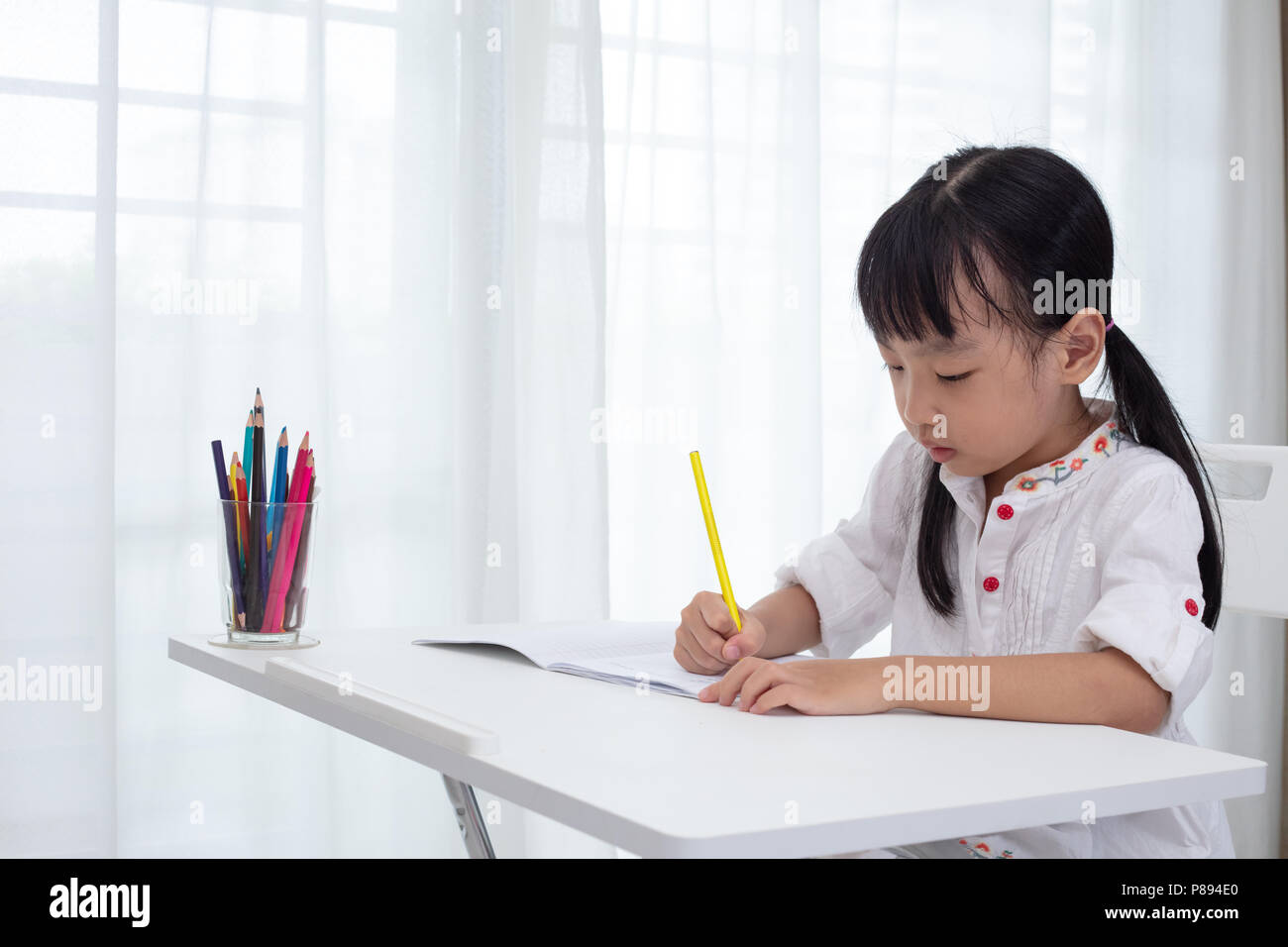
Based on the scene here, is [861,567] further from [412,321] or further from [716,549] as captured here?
[412,321]

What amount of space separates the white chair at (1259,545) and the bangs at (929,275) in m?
0.38

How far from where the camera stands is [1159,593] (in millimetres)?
870

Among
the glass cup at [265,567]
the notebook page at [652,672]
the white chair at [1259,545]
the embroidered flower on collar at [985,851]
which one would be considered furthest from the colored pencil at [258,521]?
the white chair at [1259,545]

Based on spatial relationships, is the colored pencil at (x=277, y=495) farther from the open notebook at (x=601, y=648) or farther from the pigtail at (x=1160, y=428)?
the pigtail at (x=1160, y=428)

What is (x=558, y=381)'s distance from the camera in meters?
1.98

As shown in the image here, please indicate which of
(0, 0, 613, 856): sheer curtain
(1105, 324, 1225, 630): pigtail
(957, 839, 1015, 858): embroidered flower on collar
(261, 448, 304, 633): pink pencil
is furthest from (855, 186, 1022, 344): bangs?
(0, 0, 613, 856): sheer curtain

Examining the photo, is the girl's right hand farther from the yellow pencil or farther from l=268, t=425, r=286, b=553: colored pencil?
l=268, t=425, r=286, b=553: colored pencil

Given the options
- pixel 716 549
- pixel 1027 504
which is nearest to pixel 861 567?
pixel 1027 504

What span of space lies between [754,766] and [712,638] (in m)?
0.30

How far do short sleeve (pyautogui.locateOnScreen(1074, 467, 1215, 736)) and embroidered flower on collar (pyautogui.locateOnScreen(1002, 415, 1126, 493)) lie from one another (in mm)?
62
